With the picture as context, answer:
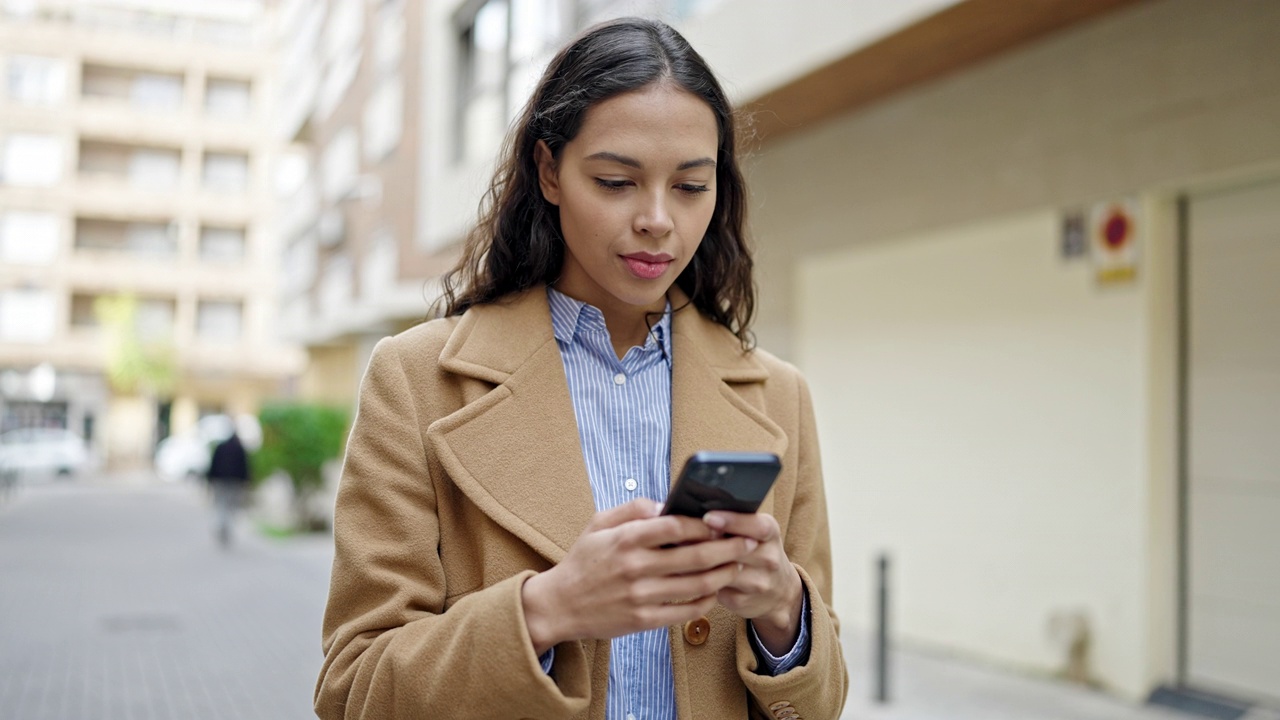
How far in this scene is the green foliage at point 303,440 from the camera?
57.1 ft

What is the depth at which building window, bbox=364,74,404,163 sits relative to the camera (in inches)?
752

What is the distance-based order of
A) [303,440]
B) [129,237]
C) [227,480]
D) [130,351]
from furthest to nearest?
[129,237] < [130,351] < [303,440] < [227,480]

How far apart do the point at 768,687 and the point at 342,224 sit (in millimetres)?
22775

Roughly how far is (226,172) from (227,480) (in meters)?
28.8

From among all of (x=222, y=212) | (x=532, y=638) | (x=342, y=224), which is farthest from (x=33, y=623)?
(x=222, y=212)

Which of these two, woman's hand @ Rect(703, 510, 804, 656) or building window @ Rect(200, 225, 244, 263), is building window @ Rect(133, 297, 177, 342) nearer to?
building window @ Rect(200, 225, 244, 263)

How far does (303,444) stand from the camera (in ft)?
57.1

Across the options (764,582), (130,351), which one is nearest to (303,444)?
(764,582)

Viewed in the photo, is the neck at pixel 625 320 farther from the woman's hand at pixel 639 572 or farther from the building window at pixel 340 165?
the building window at pixel 340 165

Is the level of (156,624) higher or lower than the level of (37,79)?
lower

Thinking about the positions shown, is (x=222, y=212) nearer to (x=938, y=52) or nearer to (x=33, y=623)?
(x=33, y=623)

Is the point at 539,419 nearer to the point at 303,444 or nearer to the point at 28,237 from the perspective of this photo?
the point at 303,444

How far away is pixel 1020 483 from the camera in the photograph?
6.82 meters

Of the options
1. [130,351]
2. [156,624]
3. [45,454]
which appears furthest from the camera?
[130,351]
